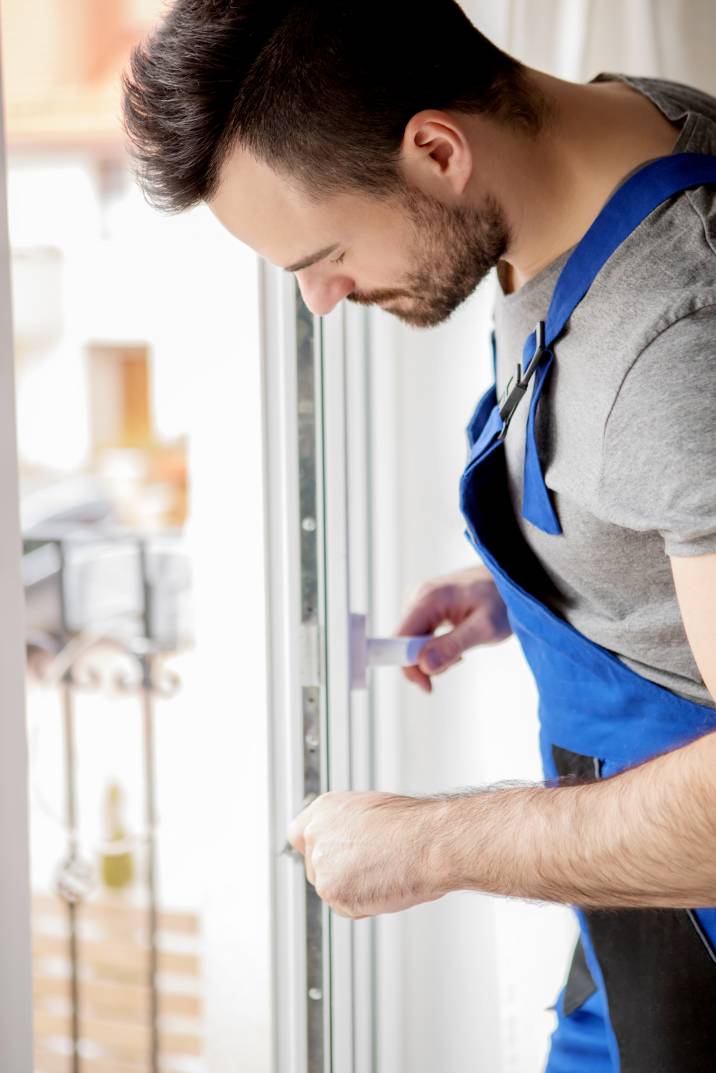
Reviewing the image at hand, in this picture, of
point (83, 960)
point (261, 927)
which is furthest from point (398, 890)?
point (83, 960)

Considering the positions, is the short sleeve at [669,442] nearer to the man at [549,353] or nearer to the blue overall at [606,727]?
the man at [549,353]

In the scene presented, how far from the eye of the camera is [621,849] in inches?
25.2

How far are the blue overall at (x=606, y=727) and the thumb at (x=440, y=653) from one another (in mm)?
126

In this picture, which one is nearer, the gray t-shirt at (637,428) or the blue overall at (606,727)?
the gray t-shirt at (637,428)

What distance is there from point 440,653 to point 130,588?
2.41m

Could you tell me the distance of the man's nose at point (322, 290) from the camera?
841 mm

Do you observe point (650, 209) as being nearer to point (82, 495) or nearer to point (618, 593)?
point (618, 593)

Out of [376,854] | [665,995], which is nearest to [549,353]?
[376,854]

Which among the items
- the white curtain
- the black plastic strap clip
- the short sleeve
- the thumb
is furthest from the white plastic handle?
the white curtain

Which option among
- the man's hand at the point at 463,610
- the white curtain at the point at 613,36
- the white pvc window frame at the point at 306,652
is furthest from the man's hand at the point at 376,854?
the white curtain at the point at 613,36

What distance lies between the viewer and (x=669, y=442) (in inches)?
23.8

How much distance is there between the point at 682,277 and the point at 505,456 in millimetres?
255

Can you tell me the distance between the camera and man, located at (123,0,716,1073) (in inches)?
25.2

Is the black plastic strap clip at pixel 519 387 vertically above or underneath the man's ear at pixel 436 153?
underneath
